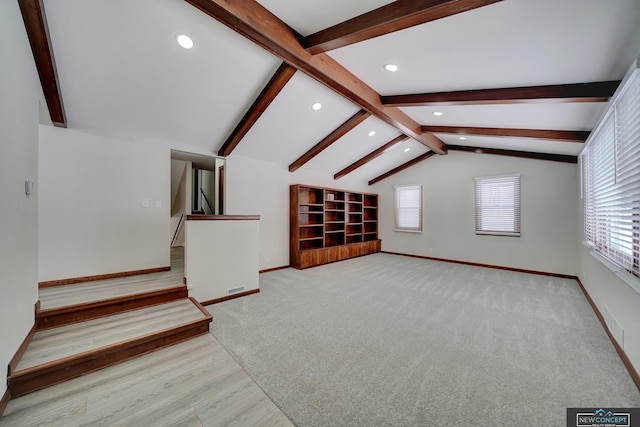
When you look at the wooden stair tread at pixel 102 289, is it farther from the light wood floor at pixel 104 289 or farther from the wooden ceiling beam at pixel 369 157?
the wooden ceiling beam at pixel 369 157

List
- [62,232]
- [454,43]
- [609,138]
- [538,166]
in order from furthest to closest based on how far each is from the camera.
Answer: [538,166], [62,232], [609,138], [454,43]

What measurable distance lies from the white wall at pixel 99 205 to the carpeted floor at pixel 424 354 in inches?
69.3

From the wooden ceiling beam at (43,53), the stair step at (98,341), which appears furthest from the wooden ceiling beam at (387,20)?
the stair step at (98,341)

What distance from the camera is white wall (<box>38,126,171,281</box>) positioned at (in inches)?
124

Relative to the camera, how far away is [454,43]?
218cm

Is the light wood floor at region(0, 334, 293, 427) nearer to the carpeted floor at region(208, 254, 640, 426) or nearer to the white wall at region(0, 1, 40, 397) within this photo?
the carpeted floor at region(208, 254, 640, 426)

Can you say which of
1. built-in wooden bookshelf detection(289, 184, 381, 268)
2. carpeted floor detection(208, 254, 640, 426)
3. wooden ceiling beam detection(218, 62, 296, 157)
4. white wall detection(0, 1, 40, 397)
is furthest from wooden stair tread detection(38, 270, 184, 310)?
built-in wooden bookshelf detection(289, 184, 381, 268)

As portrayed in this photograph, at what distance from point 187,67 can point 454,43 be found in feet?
9.00

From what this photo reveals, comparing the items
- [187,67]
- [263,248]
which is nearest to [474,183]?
[263,248]

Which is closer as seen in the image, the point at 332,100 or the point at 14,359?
the point at 14,359

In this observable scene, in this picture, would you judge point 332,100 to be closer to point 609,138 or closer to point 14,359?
point 609,138

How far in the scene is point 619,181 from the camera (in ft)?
7.43

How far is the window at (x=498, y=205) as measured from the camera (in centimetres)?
536

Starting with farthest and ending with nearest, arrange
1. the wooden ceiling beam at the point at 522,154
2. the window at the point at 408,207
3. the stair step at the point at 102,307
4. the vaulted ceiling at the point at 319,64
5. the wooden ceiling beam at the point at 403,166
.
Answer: the window at the point at 408,207 < the wooden ceiling beam at the point at 403,166 < the wooden ceiling beam at the point at 522,154 < the stair step at the point at 102,307 < the vaulted ceiling at the point at 319,64
